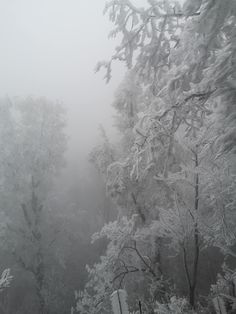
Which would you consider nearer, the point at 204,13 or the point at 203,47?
the point at 204,13

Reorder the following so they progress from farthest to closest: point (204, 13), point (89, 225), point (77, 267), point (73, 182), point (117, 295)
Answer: point (73, 182) → point (89, 225) → point (77, 267) → point (117, 295) → point (204, 13)

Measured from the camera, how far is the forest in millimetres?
3717

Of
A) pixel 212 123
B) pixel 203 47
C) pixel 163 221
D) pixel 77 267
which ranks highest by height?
pixel 77 267

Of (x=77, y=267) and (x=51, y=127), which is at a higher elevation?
(x=51, y=127)

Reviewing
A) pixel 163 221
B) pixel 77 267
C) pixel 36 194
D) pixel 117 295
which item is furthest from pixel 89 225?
pixel 117 295

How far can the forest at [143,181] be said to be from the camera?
3717 millimetres

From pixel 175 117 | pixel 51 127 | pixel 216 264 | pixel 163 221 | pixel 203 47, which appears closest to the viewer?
pixel 203 47

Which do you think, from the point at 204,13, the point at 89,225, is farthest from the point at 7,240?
the point at 204,13

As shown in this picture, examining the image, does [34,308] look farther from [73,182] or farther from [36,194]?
[73,182]

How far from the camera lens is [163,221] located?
9.84 m

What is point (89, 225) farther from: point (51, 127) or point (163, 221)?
point (163, 221)

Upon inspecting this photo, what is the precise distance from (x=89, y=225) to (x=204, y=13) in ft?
73.5

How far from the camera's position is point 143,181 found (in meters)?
12.3

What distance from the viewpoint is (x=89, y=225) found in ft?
80.0
